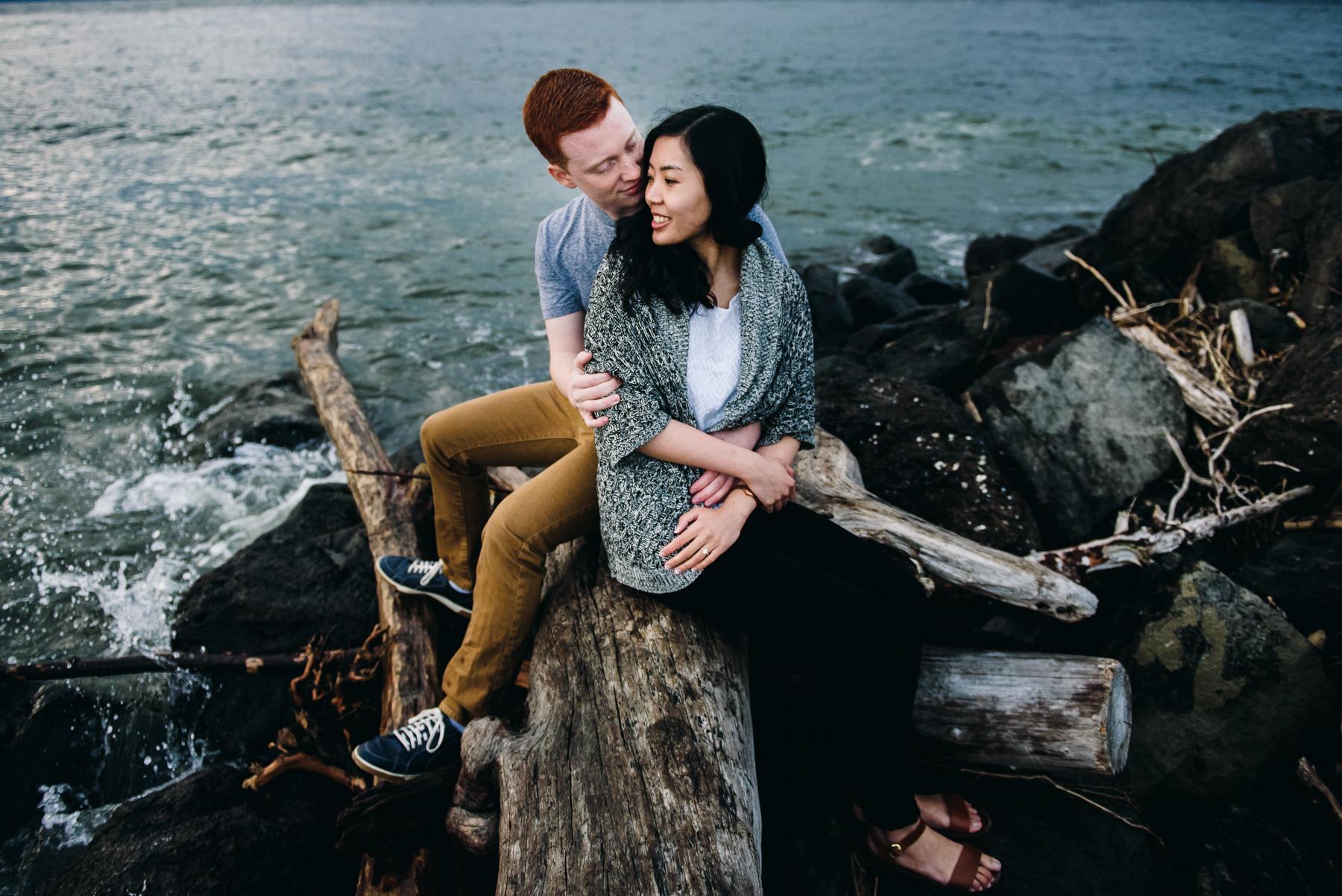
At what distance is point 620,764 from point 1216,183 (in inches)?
310

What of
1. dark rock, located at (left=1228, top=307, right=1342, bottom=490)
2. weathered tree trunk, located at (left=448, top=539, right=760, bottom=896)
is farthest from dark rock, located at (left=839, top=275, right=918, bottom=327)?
weathered tree trunk, located at (left=448, top=539, right=760, bottom=896)

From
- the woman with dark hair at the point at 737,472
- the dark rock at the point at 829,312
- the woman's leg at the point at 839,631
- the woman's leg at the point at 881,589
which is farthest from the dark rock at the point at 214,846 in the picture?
the dark rock at the point at 829,312

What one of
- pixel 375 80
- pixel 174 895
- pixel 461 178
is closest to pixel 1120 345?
pixel 174 895

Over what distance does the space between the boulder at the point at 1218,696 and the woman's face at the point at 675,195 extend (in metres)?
2.65

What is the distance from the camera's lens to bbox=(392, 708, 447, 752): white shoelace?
2.73 meters

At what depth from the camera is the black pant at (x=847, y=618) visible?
94.6 inches

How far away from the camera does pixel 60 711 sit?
3775 millimetres

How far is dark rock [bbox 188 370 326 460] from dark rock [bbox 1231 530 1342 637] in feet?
23.9

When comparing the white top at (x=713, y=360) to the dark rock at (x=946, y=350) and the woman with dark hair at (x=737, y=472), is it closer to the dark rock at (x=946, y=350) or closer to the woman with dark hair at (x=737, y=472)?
the woman with dark hair at (x=737, y=472)

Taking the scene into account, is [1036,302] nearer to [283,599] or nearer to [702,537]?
[702,537]

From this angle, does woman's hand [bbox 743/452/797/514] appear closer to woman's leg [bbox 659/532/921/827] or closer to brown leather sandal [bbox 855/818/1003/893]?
woman's leg [bbox 659/532/921/827]

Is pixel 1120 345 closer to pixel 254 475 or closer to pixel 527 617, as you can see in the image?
pixel 527 617

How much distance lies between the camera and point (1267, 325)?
493 cm

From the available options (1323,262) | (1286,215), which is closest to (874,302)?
(1286,215)
